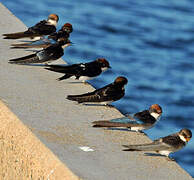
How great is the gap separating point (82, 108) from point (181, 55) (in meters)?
9.67

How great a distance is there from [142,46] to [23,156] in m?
11.5

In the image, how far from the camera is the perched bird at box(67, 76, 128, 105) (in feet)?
21.0

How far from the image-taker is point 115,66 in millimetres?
14406

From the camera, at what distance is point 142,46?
16.5 meters

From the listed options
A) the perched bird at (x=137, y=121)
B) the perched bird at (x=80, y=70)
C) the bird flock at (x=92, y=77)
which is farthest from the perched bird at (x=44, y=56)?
the perched bird at (x=137, y=121)

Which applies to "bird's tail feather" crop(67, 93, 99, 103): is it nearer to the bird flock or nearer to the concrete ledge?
the bird flock

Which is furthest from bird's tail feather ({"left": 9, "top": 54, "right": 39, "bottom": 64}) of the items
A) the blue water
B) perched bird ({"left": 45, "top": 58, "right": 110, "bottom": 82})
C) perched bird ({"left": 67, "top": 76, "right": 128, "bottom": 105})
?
the blue water

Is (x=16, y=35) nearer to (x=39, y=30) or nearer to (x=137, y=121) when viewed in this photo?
(x=39, y=30)

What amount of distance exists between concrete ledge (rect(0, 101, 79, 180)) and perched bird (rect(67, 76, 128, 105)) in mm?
858

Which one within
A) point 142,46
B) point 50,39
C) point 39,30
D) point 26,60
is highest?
point 26,60

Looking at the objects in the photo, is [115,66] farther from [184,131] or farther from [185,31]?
[184,131]

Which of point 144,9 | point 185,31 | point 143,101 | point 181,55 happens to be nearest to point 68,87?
point 143,101

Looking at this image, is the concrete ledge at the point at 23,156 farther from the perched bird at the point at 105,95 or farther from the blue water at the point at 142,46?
the blue water at the point at 142,46

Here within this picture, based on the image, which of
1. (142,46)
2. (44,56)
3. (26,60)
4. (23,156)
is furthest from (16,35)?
(142,46)
